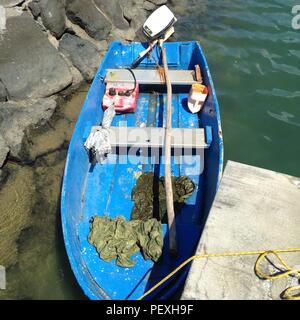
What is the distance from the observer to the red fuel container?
693 cm

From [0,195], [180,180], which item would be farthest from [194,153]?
[0,195]

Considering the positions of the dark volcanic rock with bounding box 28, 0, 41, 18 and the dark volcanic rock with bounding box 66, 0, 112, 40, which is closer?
the dark volcanic rock with bounding box 28, 0, 41, 18

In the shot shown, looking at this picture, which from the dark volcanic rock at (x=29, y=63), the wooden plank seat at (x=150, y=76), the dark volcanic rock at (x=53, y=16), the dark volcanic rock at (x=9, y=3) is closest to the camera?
the dark volcanic rock at (x=29, y=63)

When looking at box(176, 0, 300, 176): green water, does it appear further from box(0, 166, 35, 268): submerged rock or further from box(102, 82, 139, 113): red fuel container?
box(0, 166, 35, 268): submerged rock

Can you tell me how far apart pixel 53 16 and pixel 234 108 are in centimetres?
554

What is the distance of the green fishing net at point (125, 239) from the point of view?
4.71 m

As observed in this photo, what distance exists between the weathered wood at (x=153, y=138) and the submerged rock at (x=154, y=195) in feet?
2.08

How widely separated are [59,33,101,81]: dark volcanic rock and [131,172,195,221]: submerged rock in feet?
14.1

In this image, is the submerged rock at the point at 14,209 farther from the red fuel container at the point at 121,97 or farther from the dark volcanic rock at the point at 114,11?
the dark volcanic rock at the point at 114,11

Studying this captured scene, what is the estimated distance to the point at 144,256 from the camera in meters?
4.77

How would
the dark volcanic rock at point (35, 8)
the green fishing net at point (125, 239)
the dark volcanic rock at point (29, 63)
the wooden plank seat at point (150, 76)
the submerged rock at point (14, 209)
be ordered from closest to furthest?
the green fishing net at point (125, 239)
the submerged rock at point (14, 209)
the dark volcanic rock at point (29, 63)
the wooden plank seat at point (150, 76)
the dark volcanic rock at point (35, 8)

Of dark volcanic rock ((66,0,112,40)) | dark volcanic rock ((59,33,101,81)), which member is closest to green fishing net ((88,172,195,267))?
dark volcanic rock ((59,33,101,81))

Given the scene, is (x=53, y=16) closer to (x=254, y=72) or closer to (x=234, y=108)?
(x=234, y=108)

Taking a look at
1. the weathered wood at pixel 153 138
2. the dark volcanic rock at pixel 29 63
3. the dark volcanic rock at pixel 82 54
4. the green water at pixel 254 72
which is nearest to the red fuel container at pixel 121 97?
the weathered wood at pixel 153 138
